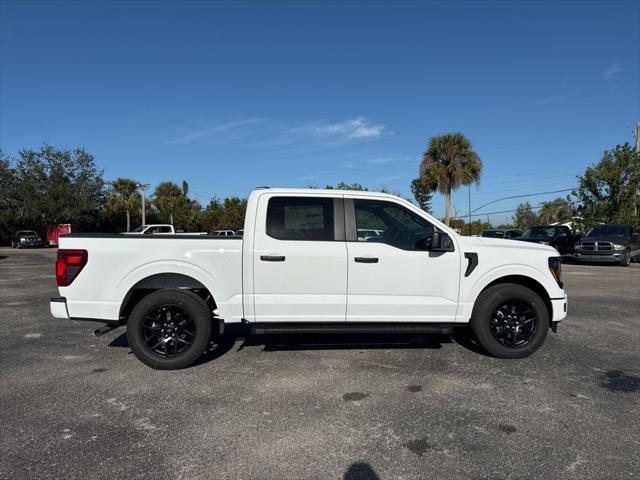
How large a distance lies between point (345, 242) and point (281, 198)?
2.92ft

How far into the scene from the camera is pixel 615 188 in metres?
24.7

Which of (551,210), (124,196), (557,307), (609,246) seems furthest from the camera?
(551,210)

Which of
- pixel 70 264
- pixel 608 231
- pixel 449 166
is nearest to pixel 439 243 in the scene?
pixel 70 264

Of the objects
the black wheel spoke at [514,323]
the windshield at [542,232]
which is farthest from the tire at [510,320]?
the windshield at [542,232]

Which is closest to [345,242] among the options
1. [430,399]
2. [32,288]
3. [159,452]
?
[430,399]

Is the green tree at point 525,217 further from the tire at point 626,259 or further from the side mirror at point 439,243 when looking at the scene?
the side mirror at point 439,243

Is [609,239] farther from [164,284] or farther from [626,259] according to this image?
[164,284]

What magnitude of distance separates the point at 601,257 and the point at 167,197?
4851 centimetres

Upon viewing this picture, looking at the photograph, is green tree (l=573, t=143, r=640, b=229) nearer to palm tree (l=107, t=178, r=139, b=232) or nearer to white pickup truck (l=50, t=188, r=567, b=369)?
white pickup truck (l=50, t=188, r=567, b=369)

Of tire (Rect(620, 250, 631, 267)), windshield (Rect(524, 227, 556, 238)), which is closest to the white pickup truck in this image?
tire (Rect(620, 250, 631, 267))

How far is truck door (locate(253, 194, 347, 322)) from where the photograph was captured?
482cm

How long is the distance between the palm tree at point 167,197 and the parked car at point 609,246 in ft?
147

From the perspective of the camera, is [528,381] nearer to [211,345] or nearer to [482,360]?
[482,360]

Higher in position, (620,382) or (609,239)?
(609,239)
